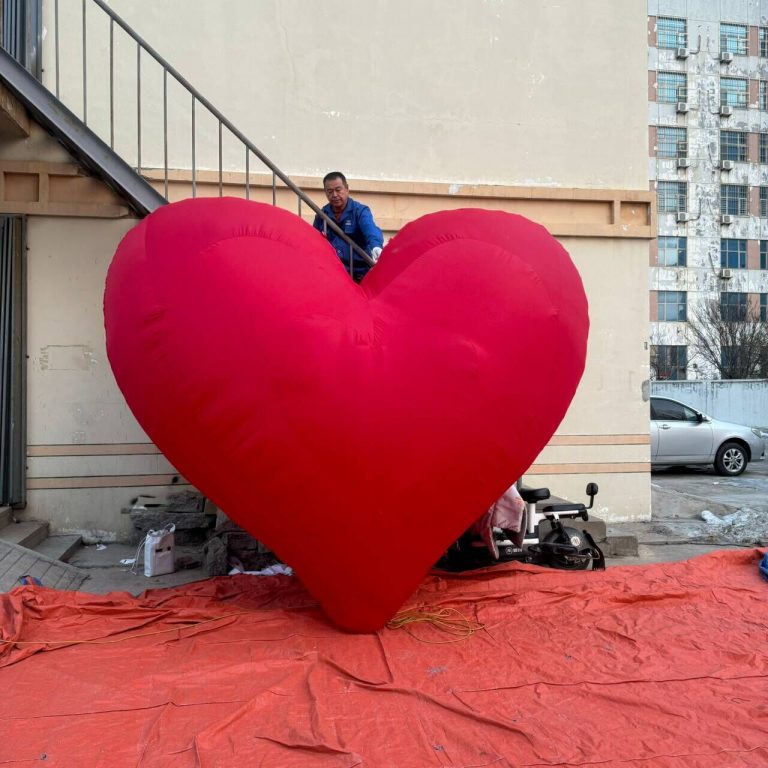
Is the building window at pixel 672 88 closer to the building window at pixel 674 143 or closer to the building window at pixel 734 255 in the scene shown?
the building window at pixel 674 143

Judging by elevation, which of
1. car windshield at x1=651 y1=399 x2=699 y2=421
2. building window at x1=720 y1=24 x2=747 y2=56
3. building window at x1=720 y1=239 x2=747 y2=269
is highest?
building window at x1=720 y1=24 x2=747 y2=56

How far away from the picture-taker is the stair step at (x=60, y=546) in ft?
17.7

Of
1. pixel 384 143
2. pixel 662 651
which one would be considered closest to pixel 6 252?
pixel 384 143

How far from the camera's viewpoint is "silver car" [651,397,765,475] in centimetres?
1137

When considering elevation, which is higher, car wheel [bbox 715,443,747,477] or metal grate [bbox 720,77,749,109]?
metal grate [bbox 720,77,749,109]

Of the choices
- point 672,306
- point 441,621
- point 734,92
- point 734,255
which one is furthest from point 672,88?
point 441,621

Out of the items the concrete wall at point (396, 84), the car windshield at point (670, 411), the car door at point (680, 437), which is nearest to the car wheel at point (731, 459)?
the car door at point (680, 437)

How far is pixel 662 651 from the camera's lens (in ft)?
11.9

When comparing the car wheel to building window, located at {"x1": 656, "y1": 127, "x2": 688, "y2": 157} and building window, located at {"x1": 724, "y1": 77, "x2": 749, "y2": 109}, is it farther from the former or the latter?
building window, located at {"x1": 724, "y1": 77, "x2": 749, "y2": 109}

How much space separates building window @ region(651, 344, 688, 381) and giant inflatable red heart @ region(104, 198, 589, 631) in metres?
30.9

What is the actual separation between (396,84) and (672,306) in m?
30.0

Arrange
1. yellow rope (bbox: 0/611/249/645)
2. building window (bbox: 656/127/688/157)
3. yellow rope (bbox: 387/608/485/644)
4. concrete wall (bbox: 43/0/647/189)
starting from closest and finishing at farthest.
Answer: yellow rope (bbox: 0/611/249/645) → yellow rope (bbox: 387/608/485/644) → concrete wall (bbox: 43/0/647/189) → building window (bbox: 656/127/688/157)

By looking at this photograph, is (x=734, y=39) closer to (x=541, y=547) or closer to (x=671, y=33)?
(x=671, y=33)

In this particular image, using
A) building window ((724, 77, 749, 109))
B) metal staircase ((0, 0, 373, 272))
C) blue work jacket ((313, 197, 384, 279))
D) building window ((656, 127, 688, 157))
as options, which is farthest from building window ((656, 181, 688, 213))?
blue work jacket ((313, 197, 384, 279))
